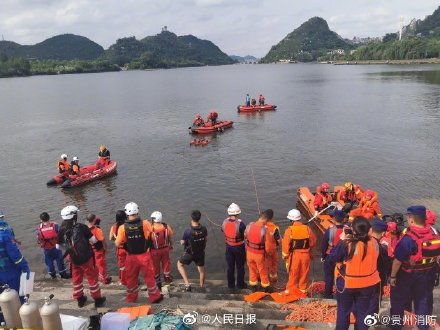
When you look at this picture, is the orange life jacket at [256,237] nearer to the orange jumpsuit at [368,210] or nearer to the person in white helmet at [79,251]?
the person in white helmet at [79,251]

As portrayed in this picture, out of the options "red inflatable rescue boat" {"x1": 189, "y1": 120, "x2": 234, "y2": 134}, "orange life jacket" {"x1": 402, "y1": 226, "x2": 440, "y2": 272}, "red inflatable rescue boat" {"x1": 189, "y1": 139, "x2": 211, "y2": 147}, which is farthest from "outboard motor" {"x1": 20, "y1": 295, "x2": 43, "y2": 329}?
"red inflatable rescue boat" {"x1": 189, "y1": 120, "x2": 234, "y2": 134}

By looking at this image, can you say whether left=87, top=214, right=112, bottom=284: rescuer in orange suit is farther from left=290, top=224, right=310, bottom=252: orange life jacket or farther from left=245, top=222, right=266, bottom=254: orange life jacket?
left=290, top=224, right=310, bottom=252: orange life jacket

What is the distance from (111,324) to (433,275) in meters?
4.52

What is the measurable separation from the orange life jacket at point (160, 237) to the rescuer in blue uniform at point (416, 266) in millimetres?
4102

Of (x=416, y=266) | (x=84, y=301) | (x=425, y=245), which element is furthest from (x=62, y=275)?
(x=425, y=245)

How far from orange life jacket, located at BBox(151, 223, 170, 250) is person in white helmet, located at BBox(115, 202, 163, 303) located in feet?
2.02

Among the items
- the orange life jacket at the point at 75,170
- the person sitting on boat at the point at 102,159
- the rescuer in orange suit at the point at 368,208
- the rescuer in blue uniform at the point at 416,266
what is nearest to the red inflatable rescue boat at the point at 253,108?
the person sitting on boat at the point at 102,159

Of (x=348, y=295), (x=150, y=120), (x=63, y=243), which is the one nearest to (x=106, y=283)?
(x=63, y=243)

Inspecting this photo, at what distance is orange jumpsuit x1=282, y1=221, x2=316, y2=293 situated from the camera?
6.94m

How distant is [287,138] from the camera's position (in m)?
29.3

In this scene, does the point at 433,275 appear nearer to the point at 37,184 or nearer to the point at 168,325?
the point at 168,325

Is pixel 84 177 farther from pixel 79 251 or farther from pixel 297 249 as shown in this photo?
pixel 297 249

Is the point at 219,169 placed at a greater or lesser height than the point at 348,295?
lesser

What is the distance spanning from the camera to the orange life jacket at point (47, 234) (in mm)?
8570
